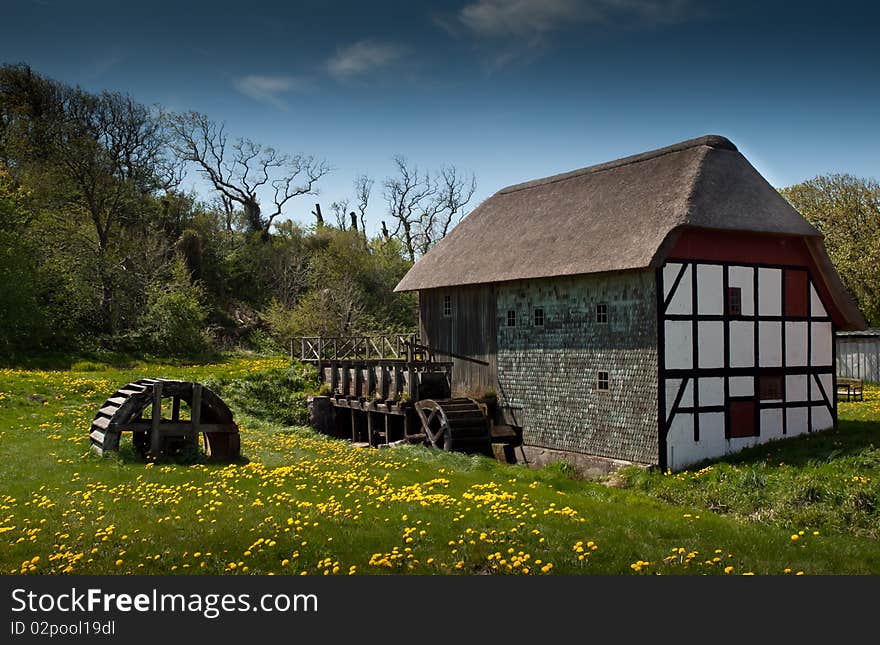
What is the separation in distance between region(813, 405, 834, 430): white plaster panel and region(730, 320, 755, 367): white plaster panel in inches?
113

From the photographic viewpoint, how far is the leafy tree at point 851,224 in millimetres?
45688

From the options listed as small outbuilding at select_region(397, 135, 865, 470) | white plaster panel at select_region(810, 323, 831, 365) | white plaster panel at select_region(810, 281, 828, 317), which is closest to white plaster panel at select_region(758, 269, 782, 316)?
small outbuilding at select_region(397, 135, 865, 470)

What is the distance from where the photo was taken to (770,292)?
68.0ft

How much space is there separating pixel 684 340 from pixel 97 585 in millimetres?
14533

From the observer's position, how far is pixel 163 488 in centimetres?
1296

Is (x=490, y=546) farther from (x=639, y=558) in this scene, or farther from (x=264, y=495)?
(x=264, y=495)

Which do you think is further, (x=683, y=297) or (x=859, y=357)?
(x=859, y=357)

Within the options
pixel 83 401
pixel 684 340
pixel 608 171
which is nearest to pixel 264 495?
pixel 684 340

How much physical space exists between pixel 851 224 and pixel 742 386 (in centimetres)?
3370

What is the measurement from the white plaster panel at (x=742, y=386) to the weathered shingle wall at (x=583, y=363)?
247cm

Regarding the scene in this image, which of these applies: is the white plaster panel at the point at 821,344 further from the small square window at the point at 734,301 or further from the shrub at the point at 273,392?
the shrub at the point at 273,392

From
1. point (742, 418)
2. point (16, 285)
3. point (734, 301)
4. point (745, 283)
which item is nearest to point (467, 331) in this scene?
point (734, 301)

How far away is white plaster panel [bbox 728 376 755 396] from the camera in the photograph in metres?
19.9

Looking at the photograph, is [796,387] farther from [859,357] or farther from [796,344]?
[859,357]
